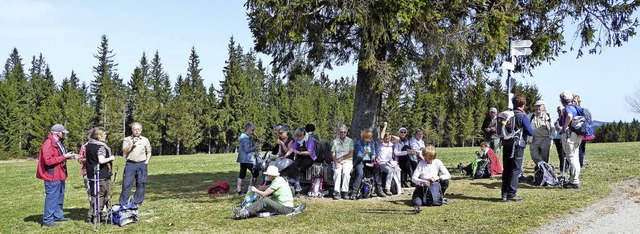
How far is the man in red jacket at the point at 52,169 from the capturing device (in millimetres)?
8461

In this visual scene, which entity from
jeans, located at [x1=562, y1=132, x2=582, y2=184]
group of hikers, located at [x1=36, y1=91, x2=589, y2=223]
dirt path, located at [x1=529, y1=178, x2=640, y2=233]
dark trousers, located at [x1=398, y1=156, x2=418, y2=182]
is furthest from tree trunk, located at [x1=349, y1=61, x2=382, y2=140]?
dirt path, located at [x1=529, y1=178, x2=640, y2=233]

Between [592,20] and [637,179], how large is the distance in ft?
15.5

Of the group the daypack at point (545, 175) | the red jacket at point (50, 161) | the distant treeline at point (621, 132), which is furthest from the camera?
the distant treeline at point (621, 132)

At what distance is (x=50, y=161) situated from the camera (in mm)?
8430

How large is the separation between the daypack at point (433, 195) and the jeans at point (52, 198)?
6.59 metres

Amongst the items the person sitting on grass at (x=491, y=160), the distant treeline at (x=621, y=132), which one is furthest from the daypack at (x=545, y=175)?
the distant treeline at (x=621, y=132)

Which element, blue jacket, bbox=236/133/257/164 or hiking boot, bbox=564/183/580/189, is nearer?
hiking boot, bbox=564/183/580/189

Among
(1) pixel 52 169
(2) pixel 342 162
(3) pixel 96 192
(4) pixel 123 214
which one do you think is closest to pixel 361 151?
(2) pixel 342 162

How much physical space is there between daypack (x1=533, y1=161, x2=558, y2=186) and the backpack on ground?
15.6 ft

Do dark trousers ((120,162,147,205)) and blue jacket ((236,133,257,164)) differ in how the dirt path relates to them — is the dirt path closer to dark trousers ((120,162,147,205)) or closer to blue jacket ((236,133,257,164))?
blue jacket ((236,133,257,164))

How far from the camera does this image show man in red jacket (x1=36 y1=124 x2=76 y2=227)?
8.46 metres

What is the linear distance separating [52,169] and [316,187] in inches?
207

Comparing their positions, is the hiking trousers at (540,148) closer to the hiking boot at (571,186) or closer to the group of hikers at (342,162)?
the group of hikers at (342,162)

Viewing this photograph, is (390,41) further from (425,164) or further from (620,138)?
(620,138)
